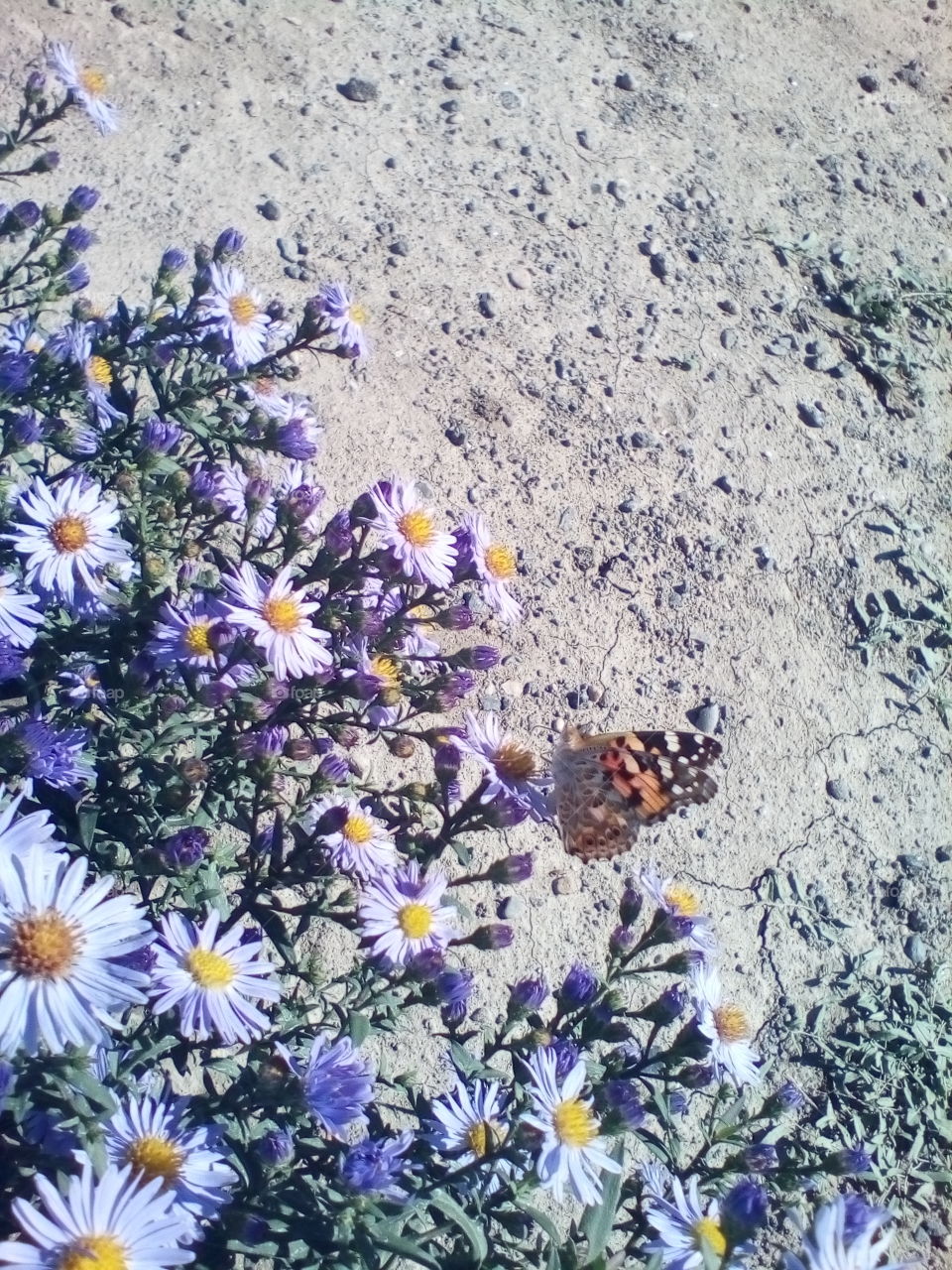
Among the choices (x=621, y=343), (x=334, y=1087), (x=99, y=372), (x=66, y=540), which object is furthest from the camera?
(x=621, y=343)

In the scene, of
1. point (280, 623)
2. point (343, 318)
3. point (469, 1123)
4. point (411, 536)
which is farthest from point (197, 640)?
point (343, 318)

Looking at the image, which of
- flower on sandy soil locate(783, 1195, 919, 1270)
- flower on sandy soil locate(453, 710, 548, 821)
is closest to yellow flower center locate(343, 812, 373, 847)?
flower on sandy soil locate(453, 710, 548, 821)

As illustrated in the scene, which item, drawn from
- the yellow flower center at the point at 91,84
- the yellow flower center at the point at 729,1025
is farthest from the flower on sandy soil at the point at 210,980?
the yellow flower center at the point at 91,84

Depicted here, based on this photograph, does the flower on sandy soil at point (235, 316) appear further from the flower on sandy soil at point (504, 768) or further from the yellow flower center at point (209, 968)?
the yellow flower center at point (209, 968)

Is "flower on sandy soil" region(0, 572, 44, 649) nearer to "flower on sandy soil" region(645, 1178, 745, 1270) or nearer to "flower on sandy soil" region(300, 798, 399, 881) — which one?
"flower on sandy soil" region(300, 798, 399, 881)

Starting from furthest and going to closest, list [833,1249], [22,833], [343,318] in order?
[343,318] < [22,833] < [833,1249]

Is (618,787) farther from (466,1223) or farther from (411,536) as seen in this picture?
(466,1223)
